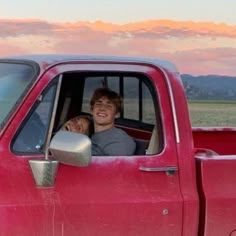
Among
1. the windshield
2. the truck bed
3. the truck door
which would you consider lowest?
the truck bed

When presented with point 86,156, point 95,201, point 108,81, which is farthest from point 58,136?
point 108,81

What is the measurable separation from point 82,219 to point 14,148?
21.0 inches

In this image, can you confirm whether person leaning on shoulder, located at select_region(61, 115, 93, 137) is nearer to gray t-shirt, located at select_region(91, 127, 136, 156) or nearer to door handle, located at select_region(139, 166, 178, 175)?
gray t-shirt, located at select_region(91, 127, 136, 156)

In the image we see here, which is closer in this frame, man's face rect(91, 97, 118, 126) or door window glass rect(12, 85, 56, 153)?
door window glass rect(12, 85, 56, 153)

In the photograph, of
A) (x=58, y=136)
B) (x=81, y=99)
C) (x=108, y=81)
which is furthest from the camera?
(x=81, y=99)

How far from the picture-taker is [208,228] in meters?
4.48

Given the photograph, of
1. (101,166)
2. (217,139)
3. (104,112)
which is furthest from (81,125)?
(217,139)

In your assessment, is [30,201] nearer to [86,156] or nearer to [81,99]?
[86,156]

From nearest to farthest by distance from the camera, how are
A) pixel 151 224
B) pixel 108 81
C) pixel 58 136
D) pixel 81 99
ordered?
1. pixel 58 136
2. pixel 151 224
3. pixel 108 81
4. pixel 81 99

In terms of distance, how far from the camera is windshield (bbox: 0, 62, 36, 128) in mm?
4237

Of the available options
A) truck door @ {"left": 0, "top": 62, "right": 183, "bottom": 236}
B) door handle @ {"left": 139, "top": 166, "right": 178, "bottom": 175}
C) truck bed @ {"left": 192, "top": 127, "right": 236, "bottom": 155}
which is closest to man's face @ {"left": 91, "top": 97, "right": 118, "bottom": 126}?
truck door @ {"left": 0, "top": 62, "right": 183, "bottom": 236}

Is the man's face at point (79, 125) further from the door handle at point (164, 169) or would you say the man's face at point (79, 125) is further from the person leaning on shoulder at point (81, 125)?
the door handle at point (164, 169)

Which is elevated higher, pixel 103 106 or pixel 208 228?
pixel 103 106

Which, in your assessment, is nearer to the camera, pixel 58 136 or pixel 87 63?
pixel 58 136
